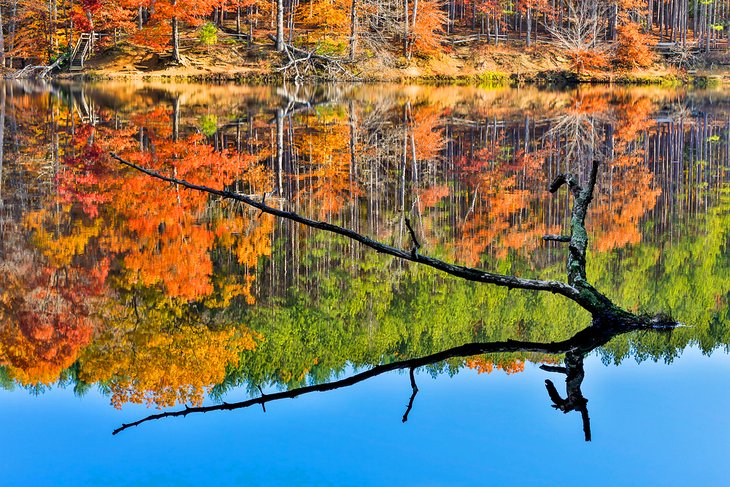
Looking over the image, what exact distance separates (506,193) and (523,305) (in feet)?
22.8

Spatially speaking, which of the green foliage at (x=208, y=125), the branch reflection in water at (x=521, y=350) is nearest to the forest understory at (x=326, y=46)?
the green foliage at (x=208, y=125)

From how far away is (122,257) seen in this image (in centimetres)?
984

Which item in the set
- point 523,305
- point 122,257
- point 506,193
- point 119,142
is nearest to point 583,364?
point 523,305

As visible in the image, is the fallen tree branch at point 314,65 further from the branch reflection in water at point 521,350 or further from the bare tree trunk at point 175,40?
the branch reflection in water at point 521,350

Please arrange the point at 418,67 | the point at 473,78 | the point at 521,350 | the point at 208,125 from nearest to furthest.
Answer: the point at 521,350 → the point at 208,125 → the point at 418,67 → the point at 473,78

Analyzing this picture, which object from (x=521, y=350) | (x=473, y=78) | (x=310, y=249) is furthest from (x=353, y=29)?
(x=521, y=350)

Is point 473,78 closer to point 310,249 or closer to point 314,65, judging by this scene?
point 314,65

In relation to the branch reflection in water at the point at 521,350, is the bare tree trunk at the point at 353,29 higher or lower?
higher

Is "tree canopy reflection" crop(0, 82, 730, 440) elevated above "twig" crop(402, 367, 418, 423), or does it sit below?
above

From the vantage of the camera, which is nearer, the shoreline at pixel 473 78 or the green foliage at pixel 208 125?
the green foliage at pixel 208 125

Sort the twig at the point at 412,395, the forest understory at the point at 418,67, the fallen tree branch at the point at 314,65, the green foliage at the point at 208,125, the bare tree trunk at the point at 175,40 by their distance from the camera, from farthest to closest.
Answer: the fallen tree branch at the point at 314,65 → the forest understory at the point at 418,67 → the bare tree trunk at the point at 175,40 → the green foliage at the point at 208,125 → the twig at the point at 412,395

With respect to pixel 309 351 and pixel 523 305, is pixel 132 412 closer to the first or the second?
pixel 309 351

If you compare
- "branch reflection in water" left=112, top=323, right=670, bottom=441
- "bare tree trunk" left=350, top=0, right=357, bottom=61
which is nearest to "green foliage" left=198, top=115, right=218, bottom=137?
"branch reflection in water" left=112, top=323, right=670, bottom=441

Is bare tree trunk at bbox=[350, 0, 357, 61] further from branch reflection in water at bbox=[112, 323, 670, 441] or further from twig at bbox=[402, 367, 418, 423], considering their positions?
twig at bbox=[402, 367, 418, 423]
